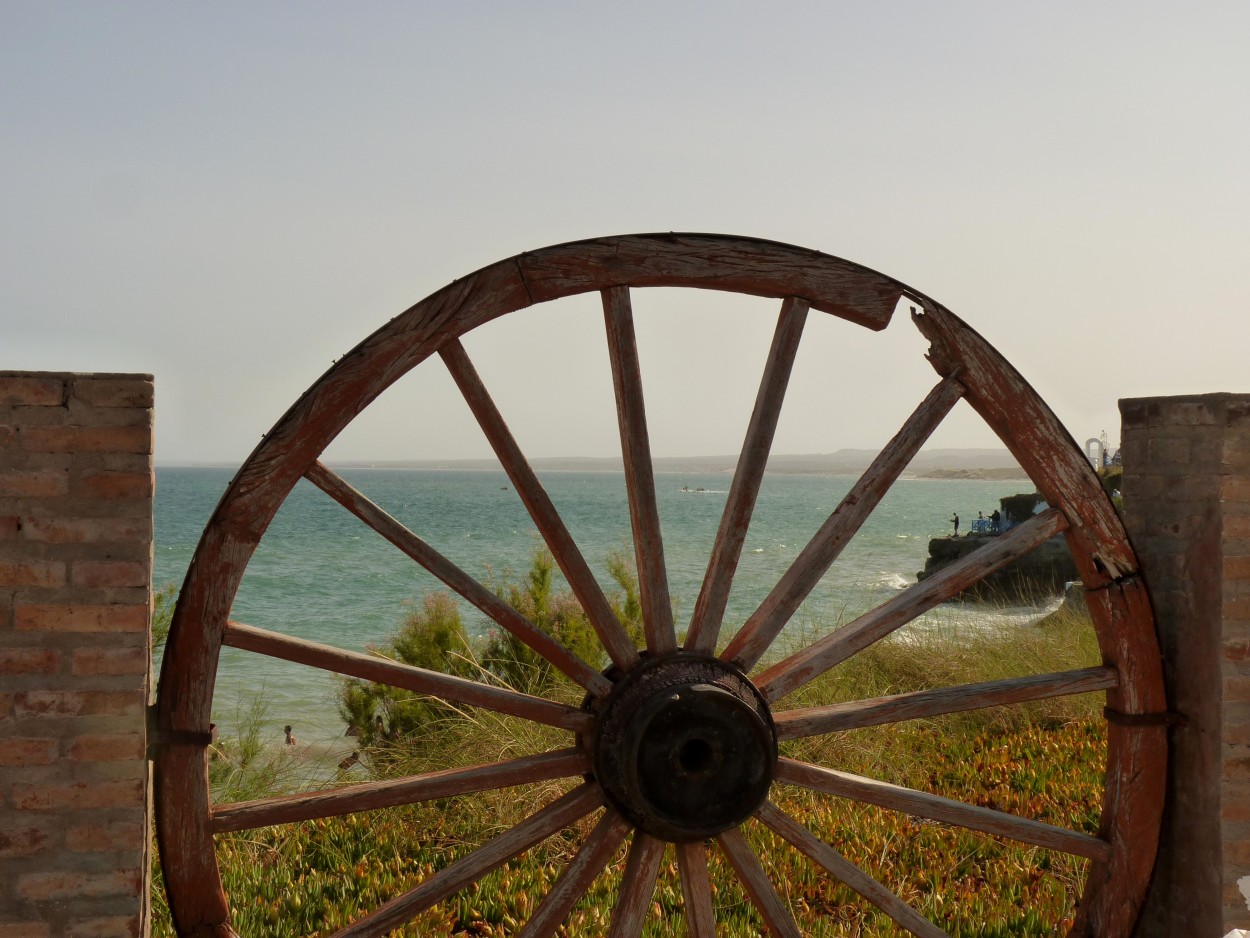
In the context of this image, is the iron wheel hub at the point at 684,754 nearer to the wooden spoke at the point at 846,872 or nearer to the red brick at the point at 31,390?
the wooden spoke at the point at 846,872

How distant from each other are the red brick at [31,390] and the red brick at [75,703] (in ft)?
2.18

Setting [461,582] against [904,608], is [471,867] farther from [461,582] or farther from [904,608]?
[904,608]

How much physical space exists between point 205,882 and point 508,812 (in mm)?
2609

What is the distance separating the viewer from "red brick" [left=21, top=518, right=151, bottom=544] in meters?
2.57

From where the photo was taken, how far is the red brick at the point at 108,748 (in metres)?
2.58

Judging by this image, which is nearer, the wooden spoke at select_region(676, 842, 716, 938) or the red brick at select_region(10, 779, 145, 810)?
the red brick at select_region(10, 779, 145, 810)

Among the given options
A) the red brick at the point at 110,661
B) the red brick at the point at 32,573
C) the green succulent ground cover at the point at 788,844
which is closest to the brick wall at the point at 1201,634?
the green succulent ground cover at the point at 788,844

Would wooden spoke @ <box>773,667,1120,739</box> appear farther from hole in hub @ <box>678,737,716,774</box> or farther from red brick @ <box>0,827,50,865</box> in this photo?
red brick @ <box>0,827,50,865</box>

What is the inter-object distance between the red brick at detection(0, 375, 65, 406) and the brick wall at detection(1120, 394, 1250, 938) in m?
3.01

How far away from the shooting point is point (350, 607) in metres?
22.5

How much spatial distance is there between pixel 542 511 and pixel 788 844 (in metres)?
2.63

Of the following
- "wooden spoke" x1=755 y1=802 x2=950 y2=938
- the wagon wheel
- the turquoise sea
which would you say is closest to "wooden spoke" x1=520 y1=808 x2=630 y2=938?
the wagon wheel

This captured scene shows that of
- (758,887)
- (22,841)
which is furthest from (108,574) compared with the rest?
(758,887)

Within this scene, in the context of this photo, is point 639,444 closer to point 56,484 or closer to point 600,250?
point 600,250
